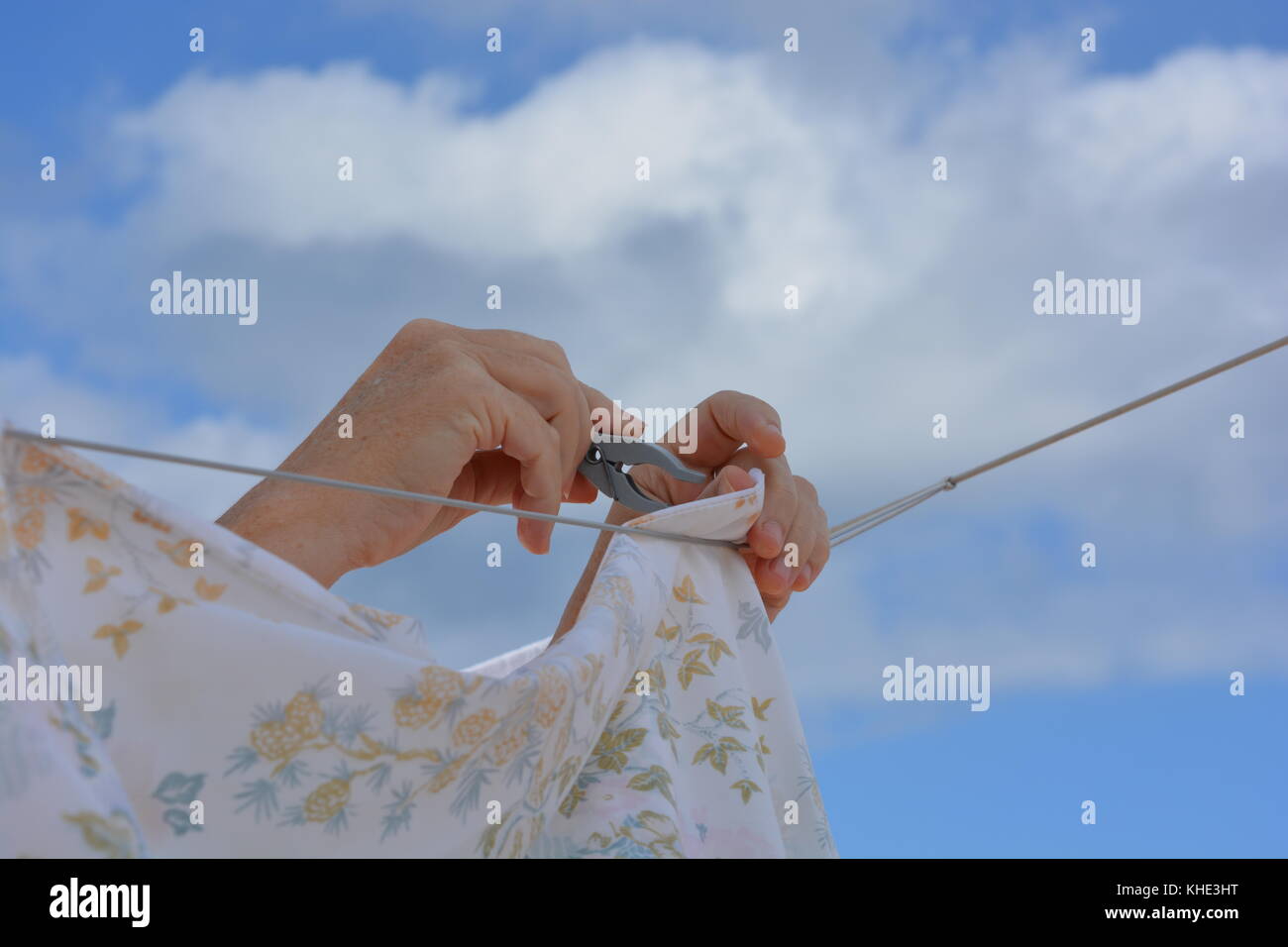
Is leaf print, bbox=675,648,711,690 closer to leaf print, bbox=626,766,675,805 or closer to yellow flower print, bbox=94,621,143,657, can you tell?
leaf print, bbox=626,766,675,805

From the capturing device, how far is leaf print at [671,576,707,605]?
112 centimetres

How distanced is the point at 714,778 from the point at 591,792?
0.45 feet

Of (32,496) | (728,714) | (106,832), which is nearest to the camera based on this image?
(106,832)

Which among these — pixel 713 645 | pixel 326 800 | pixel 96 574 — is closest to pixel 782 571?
pixel 713 645

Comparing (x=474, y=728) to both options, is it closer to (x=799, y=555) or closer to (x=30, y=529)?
(x=30, y=529)

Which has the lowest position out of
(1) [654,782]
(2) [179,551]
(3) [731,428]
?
(1) [654,782]

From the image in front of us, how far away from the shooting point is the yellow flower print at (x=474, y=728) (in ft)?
2.58

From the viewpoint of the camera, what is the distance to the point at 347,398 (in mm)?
1250

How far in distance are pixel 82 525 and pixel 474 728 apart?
29 cm

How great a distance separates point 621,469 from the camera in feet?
4.29

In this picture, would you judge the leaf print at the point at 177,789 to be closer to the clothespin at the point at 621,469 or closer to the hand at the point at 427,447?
the hand at the point at 427,447
